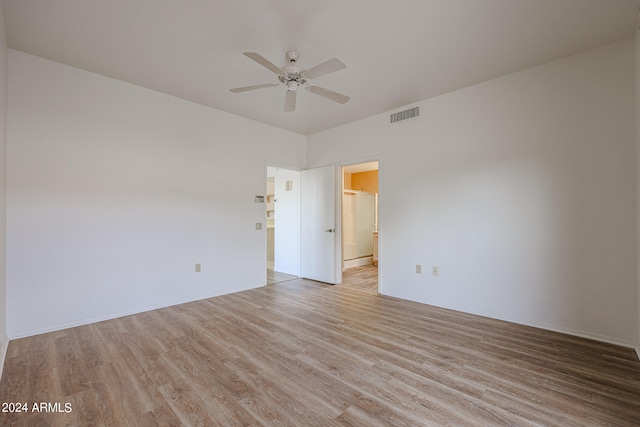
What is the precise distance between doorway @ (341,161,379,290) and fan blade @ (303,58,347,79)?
4066 mm

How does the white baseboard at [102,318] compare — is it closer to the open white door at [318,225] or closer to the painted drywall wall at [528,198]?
the open white door at [318,225]

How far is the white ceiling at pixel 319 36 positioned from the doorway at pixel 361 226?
145 inches

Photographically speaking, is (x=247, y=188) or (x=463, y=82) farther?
(x=247, y=188)

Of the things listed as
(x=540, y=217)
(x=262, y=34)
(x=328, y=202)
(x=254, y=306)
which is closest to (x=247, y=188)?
(x=328, y=202)

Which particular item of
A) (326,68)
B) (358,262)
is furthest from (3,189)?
(358,262)

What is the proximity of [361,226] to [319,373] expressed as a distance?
536 centimetres

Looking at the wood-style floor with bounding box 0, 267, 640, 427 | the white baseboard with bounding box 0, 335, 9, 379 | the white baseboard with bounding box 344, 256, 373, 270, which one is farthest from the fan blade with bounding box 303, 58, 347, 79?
the white baseboard with bounding box 344, 256, 373, 270

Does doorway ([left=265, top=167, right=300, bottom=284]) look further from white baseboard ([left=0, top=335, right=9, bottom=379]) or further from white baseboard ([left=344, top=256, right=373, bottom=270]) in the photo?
white baseboard ([left=0, top=335, right=9, bottom=379])

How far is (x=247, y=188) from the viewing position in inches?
181

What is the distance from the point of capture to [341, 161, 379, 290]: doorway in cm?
684

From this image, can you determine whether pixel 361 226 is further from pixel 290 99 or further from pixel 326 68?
pixel 326 68

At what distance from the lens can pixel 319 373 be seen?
212 cm

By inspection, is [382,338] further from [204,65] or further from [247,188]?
[204,65]

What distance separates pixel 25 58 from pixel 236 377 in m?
3.78
